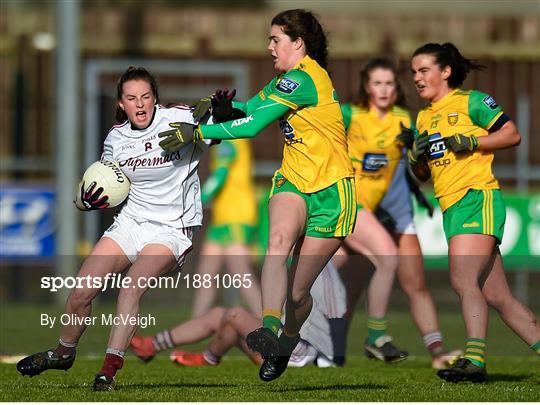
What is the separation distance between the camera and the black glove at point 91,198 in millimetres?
8844

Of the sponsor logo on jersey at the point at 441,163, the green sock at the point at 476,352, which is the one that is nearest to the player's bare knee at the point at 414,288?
the sponsor logo on jersey at the point at 441,163

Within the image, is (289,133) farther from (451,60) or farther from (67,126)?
(67,126)

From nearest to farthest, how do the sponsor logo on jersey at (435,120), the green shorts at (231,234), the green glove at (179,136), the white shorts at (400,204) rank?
1. the green glove at (179,136)
2. the sponsor logo on jersey at (435,120)
3. the white shorts at (400,204)
4. the green shorts at (231,234)

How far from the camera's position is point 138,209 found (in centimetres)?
897

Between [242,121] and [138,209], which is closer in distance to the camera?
[242,121]

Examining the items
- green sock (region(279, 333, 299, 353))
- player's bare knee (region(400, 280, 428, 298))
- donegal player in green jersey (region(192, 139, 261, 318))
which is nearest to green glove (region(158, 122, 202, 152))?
green sock (region(279, 333, 299, 353))

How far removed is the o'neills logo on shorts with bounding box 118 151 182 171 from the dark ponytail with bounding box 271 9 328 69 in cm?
102

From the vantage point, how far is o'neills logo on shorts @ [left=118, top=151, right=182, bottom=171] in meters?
8.88

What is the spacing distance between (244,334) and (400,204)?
6.64 feet

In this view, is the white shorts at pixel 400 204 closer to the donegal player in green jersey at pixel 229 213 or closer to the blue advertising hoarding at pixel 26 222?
the donegal player in green jersey at pixel 229 213

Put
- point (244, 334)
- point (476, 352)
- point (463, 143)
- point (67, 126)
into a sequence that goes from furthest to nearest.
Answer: point (67, 126), point (244, 334), point (463, 143), point (476, 352)

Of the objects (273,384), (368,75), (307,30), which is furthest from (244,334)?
(368,75)

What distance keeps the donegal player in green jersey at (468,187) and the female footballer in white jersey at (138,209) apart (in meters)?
1.62

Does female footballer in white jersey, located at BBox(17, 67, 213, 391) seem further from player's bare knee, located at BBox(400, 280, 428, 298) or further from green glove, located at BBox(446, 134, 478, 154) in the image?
player's bare knee, located at BBox(400, 280, 428, 298)
